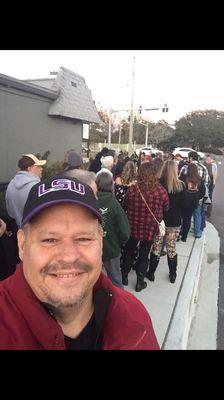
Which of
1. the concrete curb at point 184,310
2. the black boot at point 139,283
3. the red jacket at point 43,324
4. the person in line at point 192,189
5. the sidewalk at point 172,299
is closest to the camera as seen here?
the red jacket at point 43,324

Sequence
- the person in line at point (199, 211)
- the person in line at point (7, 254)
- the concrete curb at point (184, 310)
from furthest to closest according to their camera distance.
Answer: the person in line at point (199, 211)
the concrete curb at point (184, 310)
the person in line at point (7, 254)

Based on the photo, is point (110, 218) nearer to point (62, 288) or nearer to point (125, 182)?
point (125, 182)

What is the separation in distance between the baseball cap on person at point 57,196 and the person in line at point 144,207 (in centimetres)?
296

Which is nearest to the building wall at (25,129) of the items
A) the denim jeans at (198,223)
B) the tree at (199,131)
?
the denim jeans at (198,223)

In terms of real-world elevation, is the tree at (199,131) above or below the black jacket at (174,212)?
above

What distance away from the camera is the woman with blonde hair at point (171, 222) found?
4855 mm

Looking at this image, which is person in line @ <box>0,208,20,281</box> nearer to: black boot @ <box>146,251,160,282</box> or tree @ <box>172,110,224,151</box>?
black boot @ <box>146,251,160,282</box>

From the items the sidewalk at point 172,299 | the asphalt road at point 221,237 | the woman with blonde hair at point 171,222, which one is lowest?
the asphalt road at point 221,237

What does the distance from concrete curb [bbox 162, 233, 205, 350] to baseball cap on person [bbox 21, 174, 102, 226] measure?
2485mm

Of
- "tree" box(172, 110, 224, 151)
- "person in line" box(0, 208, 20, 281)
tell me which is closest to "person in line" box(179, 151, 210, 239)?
"person in line" box(0, 208, 20, 281)

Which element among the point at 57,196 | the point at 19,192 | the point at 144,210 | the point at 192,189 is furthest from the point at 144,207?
the point at 57,196

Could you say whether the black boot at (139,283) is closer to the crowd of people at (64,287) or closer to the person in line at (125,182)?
the person in line at (125,182)

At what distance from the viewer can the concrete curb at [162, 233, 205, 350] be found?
3365 millimetres
